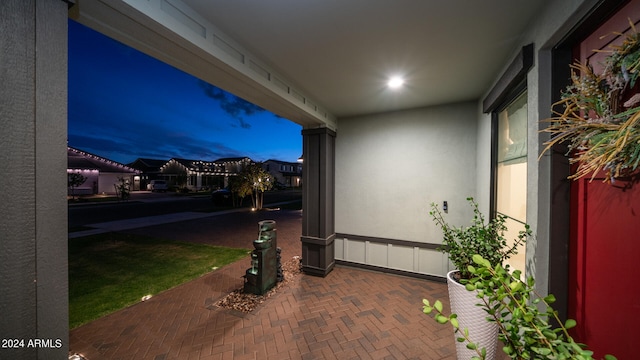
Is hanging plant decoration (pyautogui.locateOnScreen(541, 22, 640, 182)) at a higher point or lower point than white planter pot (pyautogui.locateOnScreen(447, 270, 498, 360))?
higher

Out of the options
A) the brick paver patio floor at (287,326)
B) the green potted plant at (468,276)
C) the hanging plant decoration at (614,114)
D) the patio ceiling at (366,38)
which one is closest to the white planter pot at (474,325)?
the green potted plant at (468,276)

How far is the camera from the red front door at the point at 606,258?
127 centimetres

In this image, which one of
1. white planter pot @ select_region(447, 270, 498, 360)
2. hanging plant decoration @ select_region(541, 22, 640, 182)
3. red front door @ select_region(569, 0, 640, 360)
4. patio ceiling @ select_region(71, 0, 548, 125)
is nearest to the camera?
hanging plant decoration @ select_region(541, 22, 640, 182)

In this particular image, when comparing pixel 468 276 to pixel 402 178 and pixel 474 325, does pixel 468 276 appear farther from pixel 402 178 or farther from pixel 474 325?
pixel 402 178

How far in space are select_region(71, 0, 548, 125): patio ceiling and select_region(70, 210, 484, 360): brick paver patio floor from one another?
10.6ft

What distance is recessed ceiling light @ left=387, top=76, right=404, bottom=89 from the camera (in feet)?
10.5

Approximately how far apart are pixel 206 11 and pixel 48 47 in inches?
48.4

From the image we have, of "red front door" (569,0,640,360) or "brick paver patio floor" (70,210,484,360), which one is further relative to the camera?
"brick paver patio floor" (70,210,484,360)

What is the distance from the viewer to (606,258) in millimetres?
1441

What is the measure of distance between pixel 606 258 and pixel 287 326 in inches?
124

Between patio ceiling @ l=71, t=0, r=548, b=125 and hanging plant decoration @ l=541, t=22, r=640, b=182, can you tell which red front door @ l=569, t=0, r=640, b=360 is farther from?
patio ceiling @ l=71, t=0, r=548, b=125

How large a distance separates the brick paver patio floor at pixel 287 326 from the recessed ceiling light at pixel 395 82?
3.42 m

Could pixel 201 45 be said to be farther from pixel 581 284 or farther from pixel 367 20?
pixel 581 284

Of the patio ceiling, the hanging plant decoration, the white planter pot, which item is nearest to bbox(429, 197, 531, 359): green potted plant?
the white planter pot
